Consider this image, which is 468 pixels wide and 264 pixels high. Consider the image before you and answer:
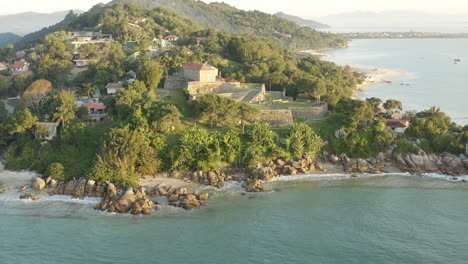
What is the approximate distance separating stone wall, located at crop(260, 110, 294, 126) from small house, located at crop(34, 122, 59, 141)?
16287 millimetres

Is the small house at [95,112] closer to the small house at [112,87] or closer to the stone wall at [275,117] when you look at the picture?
the small house at [112,87]

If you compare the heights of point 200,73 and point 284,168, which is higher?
point 200,73

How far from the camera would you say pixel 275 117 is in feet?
107

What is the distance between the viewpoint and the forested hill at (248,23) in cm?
11988

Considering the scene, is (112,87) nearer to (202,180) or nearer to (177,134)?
(177,134)

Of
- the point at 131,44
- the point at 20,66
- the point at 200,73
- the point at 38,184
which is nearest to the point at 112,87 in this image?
the point at 200,73

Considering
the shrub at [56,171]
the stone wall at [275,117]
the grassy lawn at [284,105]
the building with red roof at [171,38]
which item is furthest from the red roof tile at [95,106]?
the building with red roof at [171,38]

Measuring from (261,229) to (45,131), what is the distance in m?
19.0

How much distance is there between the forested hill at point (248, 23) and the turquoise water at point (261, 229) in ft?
317

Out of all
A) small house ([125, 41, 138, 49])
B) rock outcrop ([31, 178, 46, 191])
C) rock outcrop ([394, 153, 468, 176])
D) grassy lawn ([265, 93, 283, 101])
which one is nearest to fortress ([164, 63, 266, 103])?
grassy lawn ([265, 93, 283, 101])

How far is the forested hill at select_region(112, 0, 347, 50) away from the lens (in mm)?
119875

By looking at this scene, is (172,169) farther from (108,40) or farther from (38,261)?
(108,40)

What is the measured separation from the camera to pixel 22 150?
29406 millimetres

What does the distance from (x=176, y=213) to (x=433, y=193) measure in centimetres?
1605
